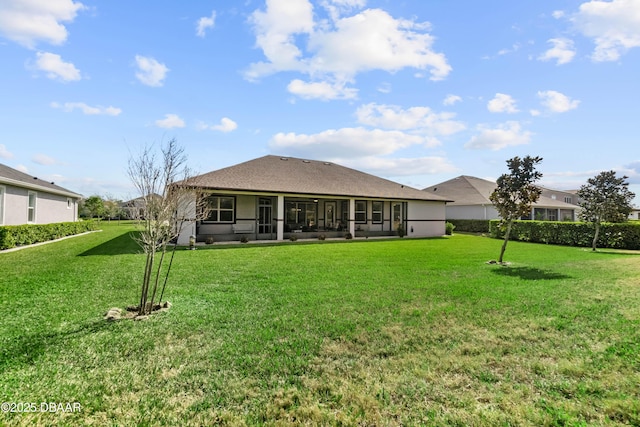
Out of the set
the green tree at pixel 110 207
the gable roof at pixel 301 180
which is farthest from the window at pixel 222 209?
the green tree at pixel 110 207

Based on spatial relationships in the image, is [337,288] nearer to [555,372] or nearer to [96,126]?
[555,372]

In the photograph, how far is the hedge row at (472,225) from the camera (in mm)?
26109

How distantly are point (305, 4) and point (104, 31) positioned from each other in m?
5.88

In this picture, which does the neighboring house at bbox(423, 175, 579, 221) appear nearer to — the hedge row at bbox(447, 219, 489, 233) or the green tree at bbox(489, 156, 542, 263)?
the hedge row at bbox(447, 219, 489, 233)

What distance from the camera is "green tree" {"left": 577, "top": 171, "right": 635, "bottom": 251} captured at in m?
14.4

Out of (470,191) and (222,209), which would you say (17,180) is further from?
(470,191)

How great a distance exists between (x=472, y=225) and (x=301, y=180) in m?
16.6

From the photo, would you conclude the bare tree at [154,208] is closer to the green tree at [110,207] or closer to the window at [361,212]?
the window at [361,212]

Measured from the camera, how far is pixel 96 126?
1131 cm

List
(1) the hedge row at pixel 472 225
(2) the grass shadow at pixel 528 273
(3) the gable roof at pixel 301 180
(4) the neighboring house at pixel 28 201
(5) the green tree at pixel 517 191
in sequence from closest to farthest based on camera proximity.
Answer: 1. (2) the grass shadow at pixel 528 273
2. (5) the green tree at pixel 517 191
3. (4) the neighboring house at pixel 28 201
4. (3) the gable roof at pixel 301 180
5. (1) the hedge row at pixel 472 225

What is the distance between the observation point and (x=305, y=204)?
843 inches

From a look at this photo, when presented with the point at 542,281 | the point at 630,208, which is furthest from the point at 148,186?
the point at 630,208

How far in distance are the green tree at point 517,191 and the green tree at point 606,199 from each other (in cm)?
664

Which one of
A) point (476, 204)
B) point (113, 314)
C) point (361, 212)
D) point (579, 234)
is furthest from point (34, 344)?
point (476, 204)
